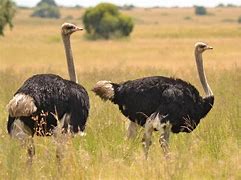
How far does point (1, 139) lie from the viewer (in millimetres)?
7020

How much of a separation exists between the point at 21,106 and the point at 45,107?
12.0 inches

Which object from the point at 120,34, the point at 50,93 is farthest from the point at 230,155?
the point at 120,34

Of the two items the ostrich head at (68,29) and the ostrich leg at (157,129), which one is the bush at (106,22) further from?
the ostrich leg at (157,129)

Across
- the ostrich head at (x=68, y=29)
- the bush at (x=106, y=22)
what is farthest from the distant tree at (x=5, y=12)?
the ostrich head at (x=68, y=29)

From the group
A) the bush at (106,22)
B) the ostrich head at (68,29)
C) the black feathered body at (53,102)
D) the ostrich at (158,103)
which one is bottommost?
the bush at (106,22)

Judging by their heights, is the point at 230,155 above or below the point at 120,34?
above

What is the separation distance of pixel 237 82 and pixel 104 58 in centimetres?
1852

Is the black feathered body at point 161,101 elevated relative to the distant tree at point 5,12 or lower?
elevated

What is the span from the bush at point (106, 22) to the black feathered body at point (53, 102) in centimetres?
4633

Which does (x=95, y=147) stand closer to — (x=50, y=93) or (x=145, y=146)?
(x=145, y=146)

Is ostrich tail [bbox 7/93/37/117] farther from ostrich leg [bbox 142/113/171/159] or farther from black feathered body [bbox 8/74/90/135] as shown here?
ostrich leg [bbox 142/113/171/159]

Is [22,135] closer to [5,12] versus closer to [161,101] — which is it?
[161,101]

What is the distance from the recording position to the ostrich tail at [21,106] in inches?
243

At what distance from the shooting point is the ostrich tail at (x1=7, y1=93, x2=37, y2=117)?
618 centimetres
